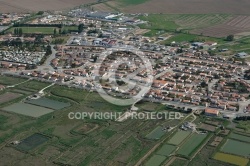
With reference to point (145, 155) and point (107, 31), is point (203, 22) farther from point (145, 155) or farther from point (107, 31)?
point (145, 155)

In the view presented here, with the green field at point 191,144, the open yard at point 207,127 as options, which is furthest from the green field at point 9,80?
the green field at point 191,144

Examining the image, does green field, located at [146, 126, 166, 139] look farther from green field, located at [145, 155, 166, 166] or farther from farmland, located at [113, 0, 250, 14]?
farmland, located at [113, 0, 250, 14]

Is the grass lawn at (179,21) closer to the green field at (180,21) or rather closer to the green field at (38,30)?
the green field at (180,21)

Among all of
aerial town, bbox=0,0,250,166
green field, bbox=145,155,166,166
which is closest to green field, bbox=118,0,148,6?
aerial town, bbox=0,0,250,166

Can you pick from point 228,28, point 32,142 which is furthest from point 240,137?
point 228,28

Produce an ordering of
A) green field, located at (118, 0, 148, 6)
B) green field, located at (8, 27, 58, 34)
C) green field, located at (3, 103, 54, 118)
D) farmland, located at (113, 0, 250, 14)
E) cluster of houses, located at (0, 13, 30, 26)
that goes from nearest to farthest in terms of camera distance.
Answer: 1. green field, located at (3, 103, 54, 118)
2. green field, located at (8, 27, 58, 34)
3. cluster of houses, located at (0, 13, 30, 26)
4. farmland, located at (113, 0, 250, 14)
5. green field, located at (118, 0, 148, 6)

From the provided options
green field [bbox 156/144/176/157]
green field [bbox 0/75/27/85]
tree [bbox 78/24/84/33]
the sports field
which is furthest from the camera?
tree [bbox 78/24/84/33]

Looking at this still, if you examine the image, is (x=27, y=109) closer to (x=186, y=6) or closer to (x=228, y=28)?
(x=228, y=28)

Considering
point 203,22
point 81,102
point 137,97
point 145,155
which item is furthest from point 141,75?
point 203,22
